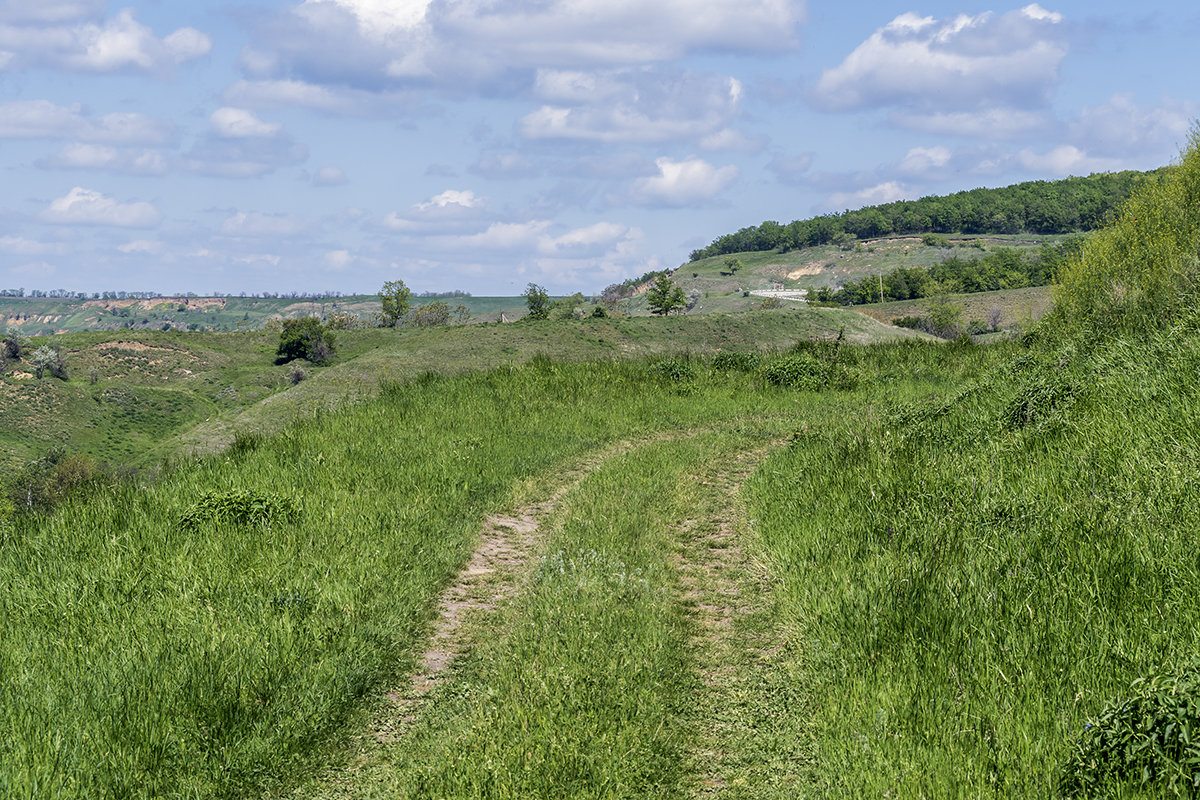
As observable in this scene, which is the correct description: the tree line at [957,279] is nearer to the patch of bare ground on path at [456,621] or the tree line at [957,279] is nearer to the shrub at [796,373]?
the shrub at [796,373]

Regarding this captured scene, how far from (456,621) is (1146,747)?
462 centimetres

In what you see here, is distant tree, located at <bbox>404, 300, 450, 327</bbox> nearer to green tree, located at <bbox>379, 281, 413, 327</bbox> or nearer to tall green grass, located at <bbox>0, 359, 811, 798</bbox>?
green tree, located at <bbox>379, 281, 413, 327</bbox>

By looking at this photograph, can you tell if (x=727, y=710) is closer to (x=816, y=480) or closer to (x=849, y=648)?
(x=849, y=648)

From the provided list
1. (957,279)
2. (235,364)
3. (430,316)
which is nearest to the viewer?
(235,364)

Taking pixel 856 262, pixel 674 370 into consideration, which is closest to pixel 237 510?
pixel 674 370

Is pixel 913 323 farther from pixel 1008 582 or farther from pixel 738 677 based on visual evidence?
pixel 738 677

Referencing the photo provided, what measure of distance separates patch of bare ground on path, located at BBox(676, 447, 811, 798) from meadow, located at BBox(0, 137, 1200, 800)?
1.0 inches

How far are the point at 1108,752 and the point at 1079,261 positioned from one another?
137ft

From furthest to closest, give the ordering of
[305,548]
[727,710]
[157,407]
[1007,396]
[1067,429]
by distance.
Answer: [157,407]
[1007,396]
[1067,429]
[305,548]
[727,710]

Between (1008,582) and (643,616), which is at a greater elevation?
(1008,582)

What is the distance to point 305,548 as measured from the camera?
7.30 metres

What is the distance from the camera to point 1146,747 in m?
3.36

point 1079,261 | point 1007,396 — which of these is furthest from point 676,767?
point 1079,261

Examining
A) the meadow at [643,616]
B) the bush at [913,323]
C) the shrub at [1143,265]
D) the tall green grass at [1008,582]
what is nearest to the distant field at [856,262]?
the bush at [913,323]
